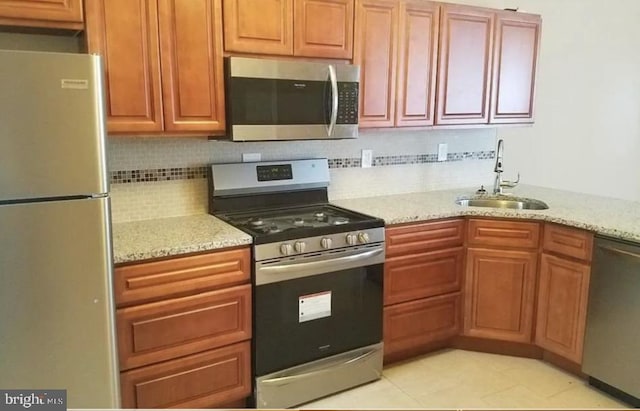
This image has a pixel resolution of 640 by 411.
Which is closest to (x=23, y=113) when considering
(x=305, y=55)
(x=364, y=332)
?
(x=305, y=55)

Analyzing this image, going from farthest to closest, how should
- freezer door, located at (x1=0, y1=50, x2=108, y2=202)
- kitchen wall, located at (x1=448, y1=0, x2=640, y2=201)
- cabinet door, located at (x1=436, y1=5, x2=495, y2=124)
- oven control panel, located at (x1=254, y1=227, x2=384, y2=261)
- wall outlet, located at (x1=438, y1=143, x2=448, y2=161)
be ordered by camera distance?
kitchen wall, located at (x1=448, y1=0, x2=640, y2=201), wall outlet, located at (x1=438, y1=143, x2=448, y2=161), cabinet door, located at (x1=436, y1=5, x2=495, y2=124), oven control panel, located at (x1=254, y1=227, x2=384, y2=261), freezer door, located at (x1=0, y1=50, x2=108, y2=202)

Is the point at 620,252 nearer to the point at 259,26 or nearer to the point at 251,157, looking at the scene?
the point at 251,157

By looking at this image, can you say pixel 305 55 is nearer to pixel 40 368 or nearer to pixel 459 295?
pixel 459 295

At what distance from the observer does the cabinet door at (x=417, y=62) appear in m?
2.94

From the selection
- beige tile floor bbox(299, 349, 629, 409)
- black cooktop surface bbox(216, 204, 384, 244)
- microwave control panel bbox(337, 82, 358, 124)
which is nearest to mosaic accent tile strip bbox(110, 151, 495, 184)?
black cooktop surface bbox(216, 204, 384, 244)

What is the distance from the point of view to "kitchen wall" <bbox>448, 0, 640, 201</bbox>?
13.3 feet

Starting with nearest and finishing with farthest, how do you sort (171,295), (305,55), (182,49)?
1. (171,295)
2. (182,49)
3. (305,55)

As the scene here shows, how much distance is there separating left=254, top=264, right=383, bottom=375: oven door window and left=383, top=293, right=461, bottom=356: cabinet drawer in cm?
13

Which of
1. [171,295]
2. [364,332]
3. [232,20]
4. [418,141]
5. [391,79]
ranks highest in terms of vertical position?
[232,20]

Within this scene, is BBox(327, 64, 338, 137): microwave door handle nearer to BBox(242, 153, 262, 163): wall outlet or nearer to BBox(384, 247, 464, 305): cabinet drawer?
BBox(242, 153, 262, 163): wall outlet

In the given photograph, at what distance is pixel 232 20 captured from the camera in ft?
7.92

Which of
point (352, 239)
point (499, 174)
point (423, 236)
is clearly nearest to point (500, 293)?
point (423, 236)

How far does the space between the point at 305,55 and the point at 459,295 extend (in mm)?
1635

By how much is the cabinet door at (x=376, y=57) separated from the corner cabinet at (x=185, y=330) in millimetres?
1162
